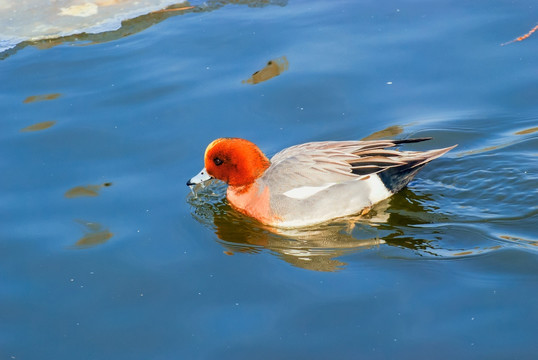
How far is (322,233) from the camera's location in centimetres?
600

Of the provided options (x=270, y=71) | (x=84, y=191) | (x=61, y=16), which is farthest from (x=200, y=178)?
(x=61, y=16)

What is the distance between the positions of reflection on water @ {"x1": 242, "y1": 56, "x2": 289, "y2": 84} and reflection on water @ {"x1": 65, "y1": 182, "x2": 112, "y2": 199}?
213cm

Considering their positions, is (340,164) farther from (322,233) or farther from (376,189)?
(322,233)

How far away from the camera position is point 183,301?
16.7 feet

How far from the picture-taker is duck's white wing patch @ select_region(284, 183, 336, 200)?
20.1 ft

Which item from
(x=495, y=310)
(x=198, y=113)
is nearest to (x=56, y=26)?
(x=198, y=113)

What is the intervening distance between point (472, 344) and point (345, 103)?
3.49 m

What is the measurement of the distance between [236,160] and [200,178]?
33 cm

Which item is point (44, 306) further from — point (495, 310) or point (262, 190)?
point (495, 310)

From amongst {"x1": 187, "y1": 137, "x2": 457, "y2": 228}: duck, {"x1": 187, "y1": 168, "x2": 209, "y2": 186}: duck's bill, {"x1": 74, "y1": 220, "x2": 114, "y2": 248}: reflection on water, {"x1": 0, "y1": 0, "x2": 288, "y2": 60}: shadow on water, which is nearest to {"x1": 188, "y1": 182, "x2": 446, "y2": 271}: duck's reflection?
{"x1": 187, "y1": 137, "x2": 457, "y2": 228}: duck

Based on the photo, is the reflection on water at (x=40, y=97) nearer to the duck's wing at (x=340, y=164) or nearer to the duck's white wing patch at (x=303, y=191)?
the duck's wing at (x=340, y=164)

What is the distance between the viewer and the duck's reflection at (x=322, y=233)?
5594 mm

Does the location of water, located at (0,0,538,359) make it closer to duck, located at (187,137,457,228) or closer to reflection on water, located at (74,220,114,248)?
reflection on water, located at (74,220,114,248)

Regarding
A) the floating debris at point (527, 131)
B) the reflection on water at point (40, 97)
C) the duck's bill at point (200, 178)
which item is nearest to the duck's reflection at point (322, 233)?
the duck's bill at point (200, 178)
